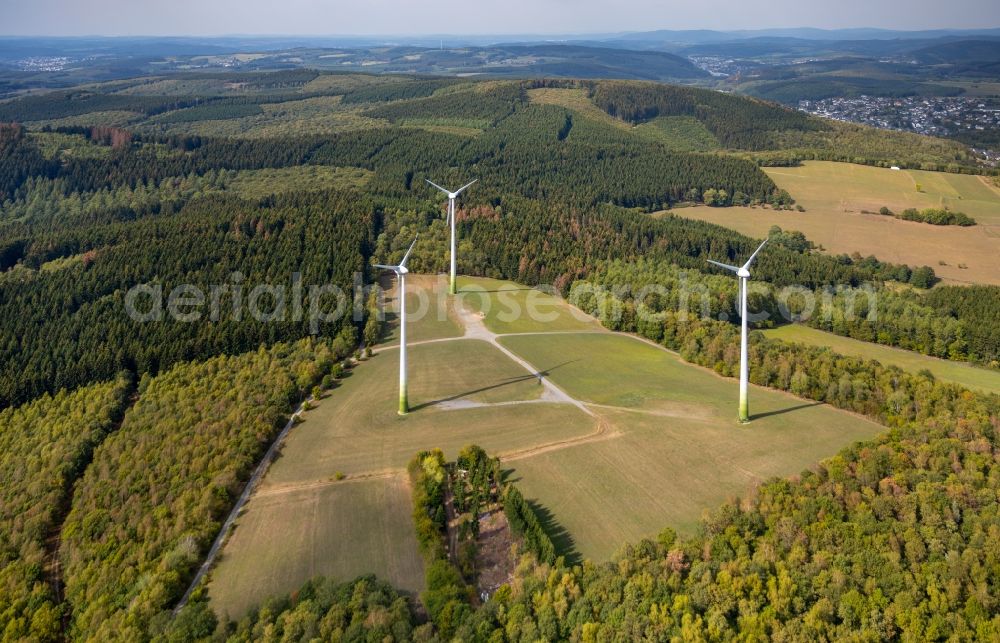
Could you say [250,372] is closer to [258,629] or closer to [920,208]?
[258,629]

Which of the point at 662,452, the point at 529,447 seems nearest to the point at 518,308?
the point at 529,447

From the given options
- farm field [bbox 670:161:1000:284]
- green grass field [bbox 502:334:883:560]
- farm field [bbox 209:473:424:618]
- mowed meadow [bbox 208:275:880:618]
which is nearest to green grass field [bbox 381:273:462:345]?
mowed meadow [bbox 208:275:880:618]

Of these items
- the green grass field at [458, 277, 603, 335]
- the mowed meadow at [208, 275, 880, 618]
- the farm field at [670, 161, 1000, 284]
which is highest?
the farm field at [670, 161, 1000, 284]

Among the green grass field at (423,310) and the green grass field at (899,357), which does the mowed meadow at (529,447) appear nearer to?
the green grass field at (423,310)

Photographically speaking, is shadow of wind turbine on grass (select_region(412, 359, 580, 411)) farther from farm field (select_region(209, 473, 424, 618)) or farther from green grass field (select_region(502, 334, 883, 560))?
farm field (select_region(209, 473, 424, 618))

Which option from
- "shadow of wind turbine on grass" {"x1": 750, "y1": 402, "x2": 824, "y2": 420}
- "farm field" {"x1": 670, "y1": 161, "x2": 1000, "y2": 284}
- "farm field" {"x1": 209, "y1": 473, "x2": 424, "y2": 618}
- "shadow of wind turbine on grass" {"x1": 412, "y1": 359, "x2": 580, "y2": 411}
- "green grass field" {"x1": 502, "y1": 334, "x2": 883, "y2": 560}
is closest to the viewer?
"farm field" {"x1": 209, "y1": 473, "x2": 424, "y2": 618}

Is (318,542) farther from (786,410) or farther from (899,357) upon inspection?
(899,357)
